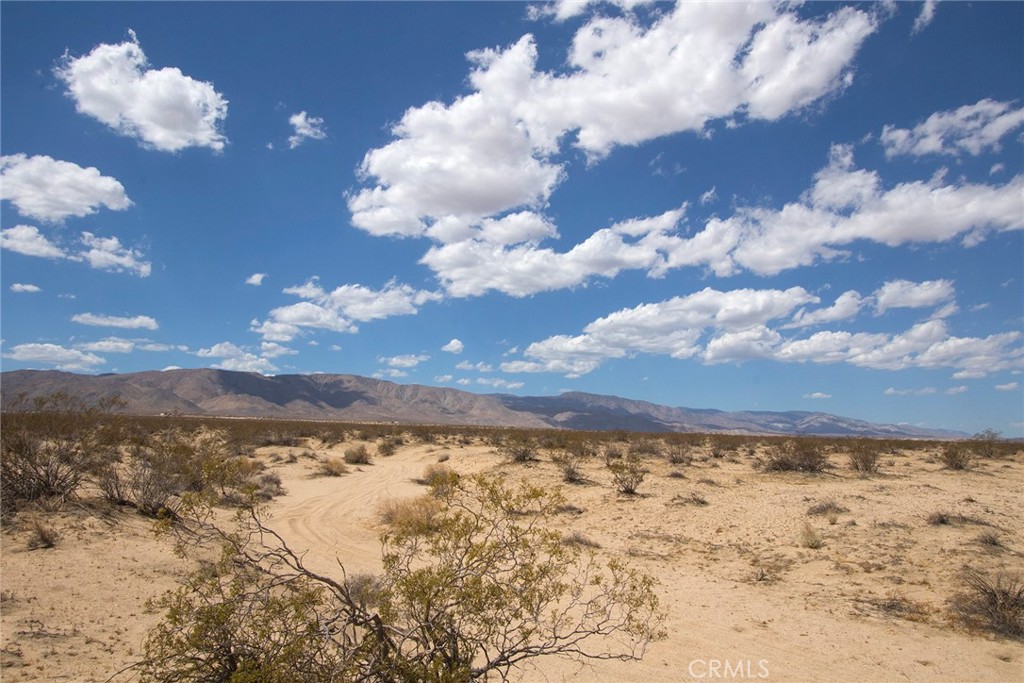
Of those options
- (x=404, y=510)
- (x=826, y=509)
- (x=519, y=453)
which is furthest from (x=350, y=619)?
(x=519, y=453)

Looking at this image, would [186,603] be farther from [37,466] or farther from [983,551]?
[983,551]

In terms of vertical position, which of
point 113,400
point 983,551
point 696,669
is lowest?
point 696,669

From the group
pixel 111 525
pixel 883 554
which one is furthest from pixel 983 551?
pixel 111 525

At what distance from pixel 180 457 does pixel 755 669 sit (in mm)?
12799

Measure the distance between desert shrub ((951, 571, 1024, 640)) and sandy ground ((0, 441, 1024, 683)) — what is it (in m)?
0.31

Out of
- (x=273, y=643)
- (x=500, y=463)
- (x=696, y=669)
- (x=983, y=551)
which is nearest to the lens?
(x=273, y=643)

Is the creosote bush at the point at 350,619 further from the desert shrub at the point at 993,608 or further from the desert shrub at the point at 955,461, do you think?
the desert shrub at the point at 955,461

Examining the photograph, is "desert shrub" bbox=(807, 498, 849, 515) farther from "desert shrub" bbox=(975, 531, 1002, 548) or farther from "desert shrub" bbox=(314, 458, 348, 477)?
"desert shrub" bbox=(314, 458, 348, 477)

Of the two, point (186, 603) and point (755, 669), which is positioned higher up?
point (186, 603)

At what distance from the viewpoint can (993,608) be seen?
8.12 meters

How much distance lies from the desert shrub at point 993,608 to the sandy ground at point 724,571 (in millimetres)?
307

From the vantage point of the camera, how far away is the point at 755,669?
7.07 metres

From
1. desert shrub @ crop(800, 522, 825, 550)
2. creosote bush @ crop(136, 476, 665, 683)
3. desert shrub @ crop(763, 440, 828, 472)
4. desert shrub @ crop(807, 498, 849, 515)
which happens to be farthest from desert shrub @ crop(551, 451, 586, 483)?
creosote bush @ crop(136, 476, 665, 683)

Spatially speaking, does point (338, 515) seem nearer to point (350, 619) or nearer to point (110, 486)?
point (110, 486)
